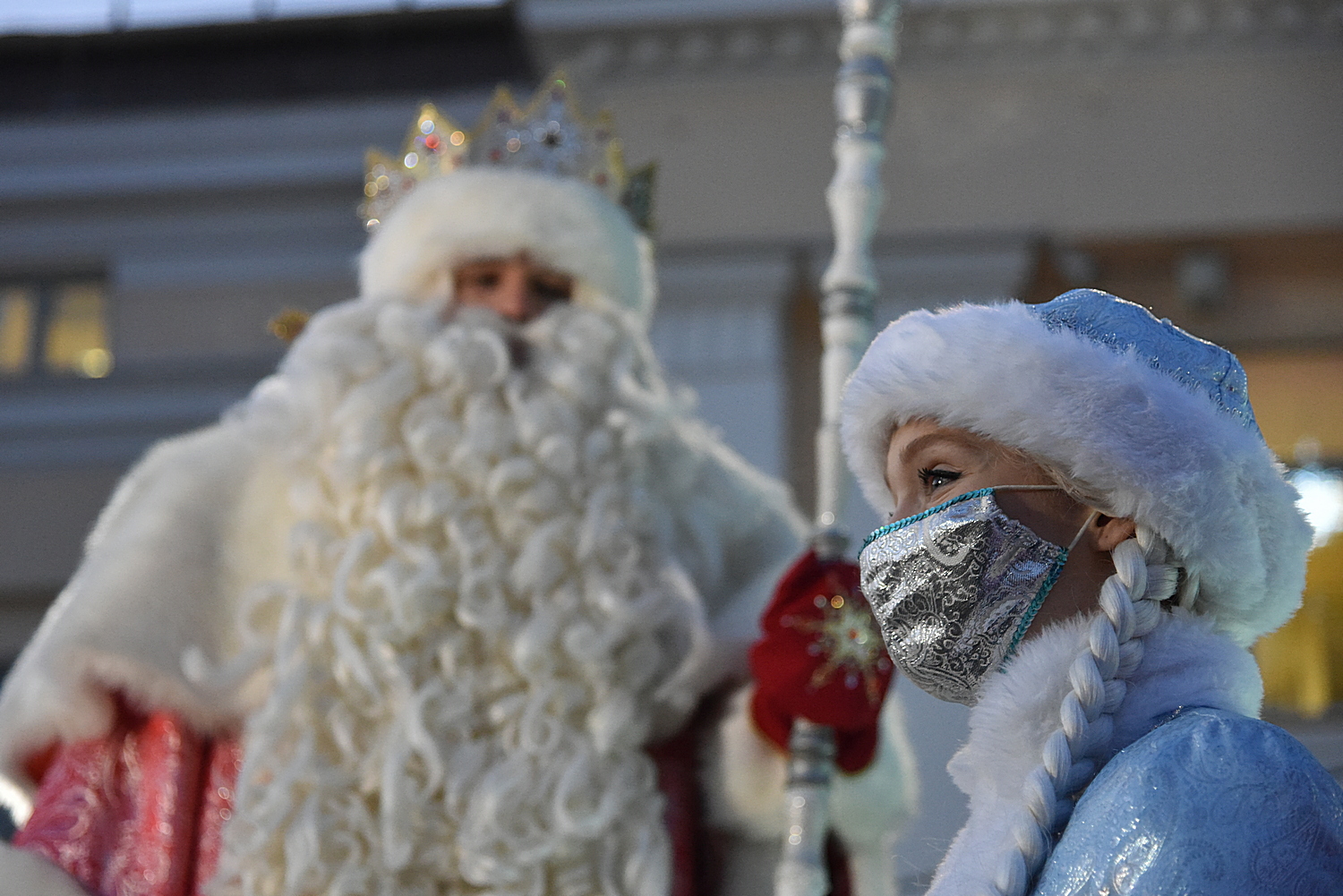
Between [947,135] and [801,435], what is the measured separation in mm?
1078

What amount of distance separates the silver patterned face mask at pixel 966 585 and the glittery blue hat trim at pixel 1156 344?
0.53ft

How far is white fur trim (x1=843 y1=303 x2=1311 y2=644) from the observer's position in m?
1.43

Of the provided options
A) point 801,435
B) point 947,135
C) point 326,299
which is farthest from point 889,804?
point 326,299

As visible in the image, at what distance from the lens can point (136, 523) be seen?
9.39 ft

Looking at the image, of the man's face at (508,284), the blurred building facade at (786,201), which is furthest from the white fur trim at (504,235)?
the blurred building facade at (786,201)

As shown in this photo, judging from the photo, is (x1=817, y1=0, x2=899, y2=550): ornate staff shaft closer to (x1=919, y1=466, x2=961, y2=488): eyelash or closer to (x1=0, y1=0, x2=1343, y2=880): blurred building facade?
(x1=919, y1=466, x2=961, y2=488): eyelash

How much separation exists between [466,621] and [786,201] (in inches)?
98.0

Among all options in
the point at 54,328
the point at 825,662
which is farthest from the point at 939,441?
the point at 54,328

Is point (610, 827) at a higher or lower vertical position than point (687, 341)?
lower

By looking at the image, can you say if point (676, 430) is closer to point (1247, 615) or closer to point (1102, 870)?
point (1247, 615)

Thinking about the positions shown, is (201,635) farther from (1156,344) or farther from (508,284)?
(1156,344)

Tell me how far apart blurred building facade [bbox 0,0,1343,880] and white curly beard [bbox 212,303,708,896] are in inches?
69.0

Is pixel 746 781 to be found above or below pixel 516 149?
below

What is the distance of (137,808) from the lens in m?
2.67
